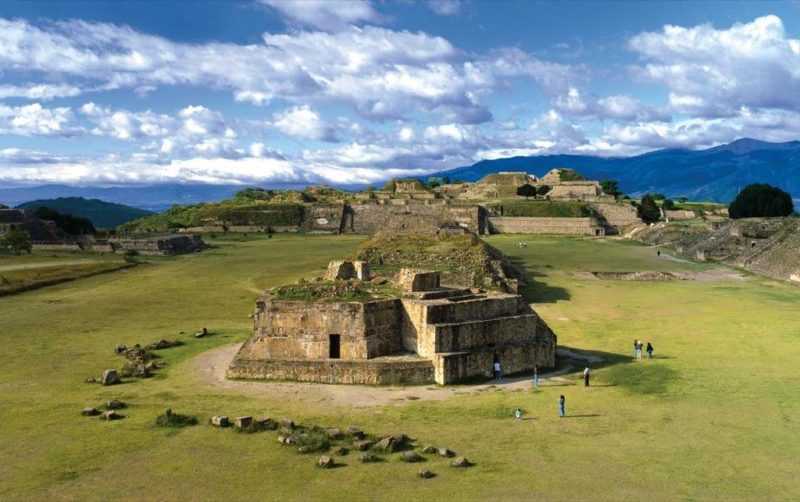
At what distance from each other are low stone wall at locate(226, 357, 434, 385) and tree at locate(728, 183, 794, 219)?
81705mm

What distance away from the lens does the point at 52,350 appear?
2431 cm

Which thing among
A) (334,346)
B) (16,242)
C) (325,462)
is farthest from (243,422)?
(16,242)

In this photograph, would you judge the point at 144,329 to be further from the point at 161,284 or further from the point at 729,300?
the point at 729,300

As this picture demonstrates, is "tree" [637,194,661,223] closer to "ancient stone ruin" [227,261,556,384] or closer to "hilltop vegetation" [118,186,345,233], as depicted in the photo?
"hilltop vegetation" [118,186,345,233]

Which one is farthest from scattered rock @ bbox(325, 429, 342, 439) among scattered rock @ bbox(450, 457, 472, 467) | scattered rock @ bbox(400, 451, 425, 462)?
scattered rock @ bbox(450, 457, 472, 467)

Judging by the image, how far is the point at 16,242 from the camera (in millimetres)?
56500

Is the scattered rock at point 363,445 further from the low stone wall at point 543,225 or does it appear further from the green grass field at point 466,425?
the low stone wall at point 543,225

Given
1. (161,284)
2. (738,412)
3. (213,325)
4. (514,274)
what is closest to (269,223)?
(161,284)

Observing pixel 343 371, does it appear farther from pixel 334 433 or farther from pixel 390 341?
pixel 334 433

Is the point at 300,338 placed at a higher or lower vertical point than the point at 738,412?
higher

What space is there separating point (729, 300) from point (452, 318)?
74.3 ft

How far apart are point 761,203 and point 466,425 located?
8629cm

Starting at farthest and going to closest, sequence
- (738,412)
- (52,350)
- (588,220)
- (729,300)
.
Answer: (588,220) < (729,300) < (52,350) < (738,412)

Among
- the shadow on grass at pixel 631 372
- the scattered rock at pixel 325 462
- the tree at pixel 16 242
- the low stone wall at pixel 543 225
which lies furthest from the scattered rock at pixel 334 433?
the low stone wall at pixel 543 225
